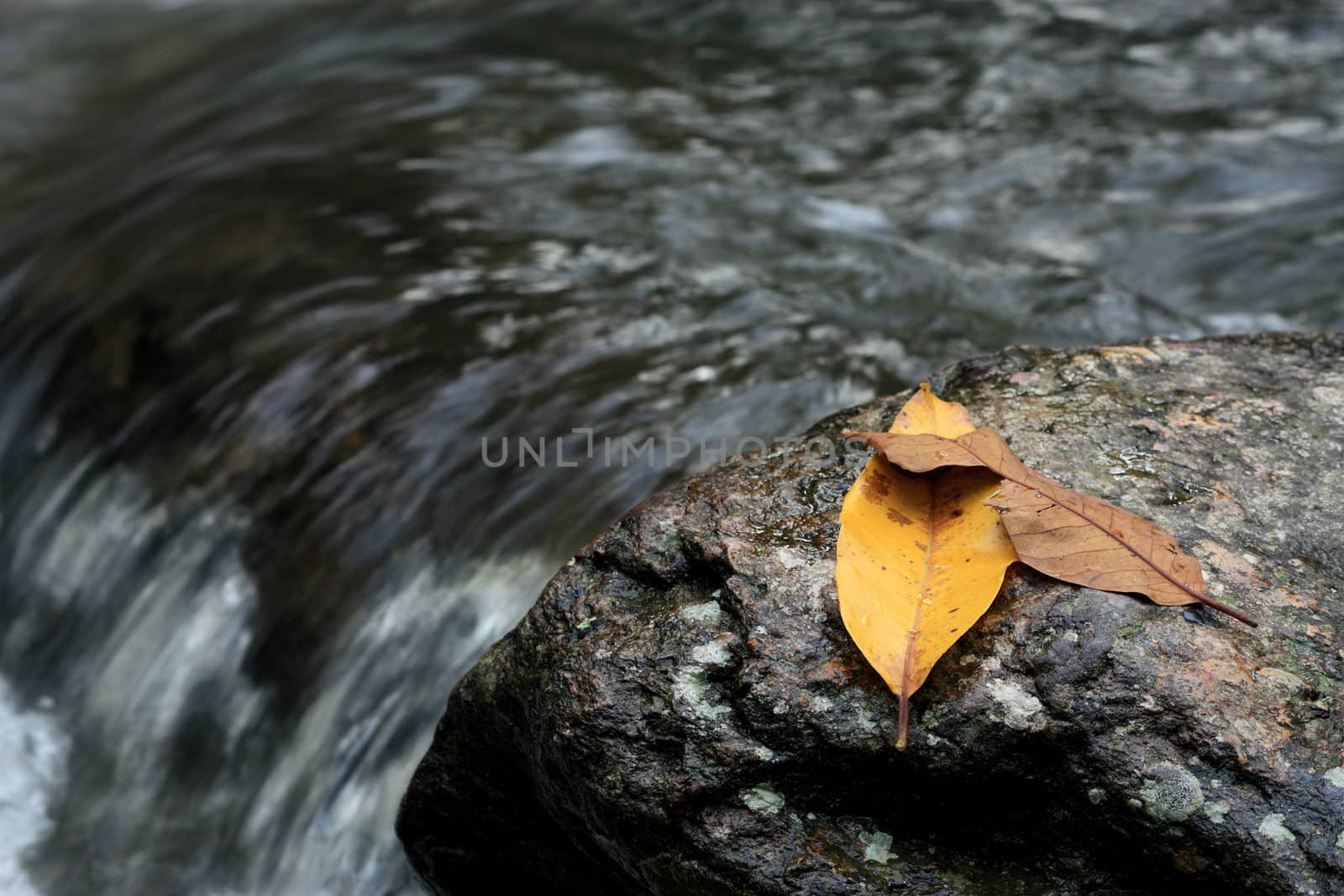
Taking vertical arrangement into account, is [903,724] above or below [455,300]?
above

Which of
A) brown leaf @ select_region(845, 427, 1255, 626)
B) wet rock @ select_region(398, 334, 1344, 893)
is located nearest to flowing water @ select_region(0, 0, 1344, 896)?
wet rock @ select_region(398, 334, 1344, 893)

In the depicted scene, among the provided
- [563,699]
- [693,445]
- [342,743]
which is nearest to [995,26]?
[693,445]

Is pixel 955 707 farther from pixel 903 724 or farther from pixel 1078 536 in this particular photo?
pixel 1078 536

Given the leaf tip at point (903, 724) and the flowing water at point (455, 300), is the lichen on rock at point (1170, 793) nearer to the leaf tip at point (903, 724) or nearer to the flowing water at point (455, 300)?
the leaf tip at point (903, 724)

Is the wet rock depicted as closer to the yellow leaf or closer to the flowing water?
the yellow leaf

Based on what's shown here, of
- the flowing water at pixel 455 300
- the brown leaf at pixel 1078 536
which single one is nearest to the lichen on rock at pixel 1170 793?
the brown leaf at pixel 1078 536

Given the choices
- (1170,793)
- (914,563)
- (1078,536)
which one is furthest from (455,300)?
(1170,793)
